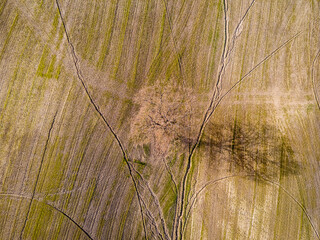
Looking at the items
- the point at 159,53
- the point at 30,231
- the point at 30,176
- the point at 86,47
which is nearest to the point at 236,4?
the point at 159,53

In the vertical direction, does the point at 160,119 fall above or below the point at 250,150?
above

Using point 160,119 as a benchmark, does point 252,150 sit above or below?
below

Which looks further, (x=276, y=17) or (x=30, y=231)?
(x=276, y=17)

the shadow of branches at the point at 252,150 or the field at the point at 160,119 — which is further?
the shadow of branches at the point at 252,150

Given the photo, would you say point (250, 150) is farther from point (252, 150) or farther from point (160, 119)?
point (160, 119)

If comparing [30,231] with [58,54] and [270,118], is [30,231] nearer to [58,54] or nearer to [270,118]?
[58,54]

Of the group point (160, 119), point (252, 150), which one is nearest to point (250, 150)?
point (252, 150)

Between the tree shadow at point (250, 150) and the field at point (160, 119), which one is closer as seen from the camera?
the field at point (160, 119)

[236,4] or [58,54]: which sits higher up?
[236,4]

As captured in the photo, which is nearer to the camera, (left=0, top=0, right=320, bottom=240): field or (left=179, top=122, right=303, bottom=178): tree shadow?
(left=0, top=0, right=320, bottom=240): field

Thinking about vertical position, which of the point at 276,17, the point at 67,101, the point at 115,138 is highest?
the point at 276,17

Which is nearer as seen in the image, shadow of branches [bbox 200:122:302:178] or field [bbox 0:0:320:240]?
field [bbox 0:0:320:240]
